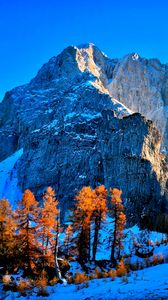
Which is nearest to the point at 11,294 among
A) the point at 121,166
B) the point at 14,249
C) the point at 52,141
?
the point at 14,249

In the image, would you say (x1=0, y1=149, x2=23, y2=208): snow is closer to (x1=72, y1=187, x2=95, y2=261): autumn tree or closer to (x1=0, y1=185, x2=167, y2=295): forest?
(x1=0, y1=185, x2=167, y2=295): forest

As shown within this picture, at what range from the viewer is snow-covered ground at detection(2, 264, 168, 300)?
13.9 metres

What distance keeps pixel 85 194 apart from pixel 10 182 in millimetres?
108104

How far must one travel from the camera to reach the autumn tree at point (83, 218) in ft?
121

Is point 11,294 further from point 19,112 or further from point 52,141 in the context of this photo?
point 19,112

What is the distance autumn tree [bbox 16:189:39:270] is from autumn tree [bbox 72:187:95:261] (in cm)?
539

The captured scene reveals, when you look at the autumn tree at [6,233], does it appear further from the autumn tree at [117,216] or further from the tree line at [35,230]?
the autumn tree at [117,216]

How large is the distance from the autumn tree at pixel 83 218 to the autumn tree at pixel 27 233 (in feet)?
17.7

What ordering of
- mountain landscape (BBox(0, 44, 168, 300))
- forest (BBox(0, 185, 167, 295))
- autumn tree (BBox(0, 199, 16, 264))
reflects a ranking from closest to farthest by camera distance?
mountain landscape (BBox(0, 44, 168, 300)) → forest (BBox(0, 185, 167, 295)) → autumn tree (BBox(0, 199, 16, 264))

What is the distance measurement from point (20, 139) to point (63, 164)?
192 ft

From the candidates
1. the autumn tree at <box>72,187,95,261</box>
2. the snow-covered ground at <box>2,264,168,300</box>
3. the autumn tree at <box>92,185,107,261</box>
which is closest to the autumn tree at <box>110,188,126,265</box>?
the autumn tree at <box>92,185,107,261</box>

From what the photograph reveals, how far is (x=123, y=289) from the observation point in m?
15.1

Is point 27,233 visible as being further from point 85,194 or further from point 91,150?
point 91,150

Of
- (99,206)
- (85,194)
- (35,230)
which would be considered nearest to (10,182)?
(99,206)
